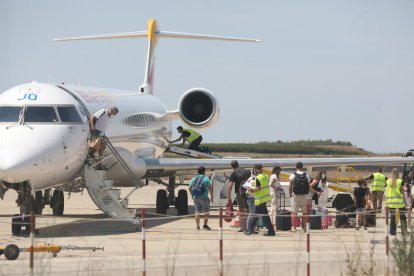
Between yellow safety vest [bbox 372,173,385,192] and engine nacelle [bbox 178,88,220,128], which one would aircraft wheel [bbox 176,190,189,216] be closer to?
engine nacelle [bbox 178,88,220,128]

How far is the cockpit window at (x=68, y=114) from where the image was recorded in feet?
68.7

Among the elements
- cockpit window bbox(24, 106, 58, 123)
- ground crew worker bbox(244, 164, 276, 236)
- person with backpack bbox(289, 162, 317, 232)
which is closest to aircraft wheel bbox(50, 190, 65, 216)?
cockpit window bbox(24, 106, 58, 123)

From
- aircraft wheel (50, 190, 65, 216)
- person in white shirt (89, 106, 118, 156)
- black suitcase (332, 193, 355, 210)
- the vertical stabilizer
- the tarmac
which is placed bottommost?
the tarmac

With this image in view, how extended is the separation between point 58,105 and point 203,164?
591 cm

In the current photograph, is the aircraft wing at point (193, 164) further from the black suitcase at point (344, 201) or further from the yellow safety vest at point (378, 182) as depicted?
the black suitcase at point (344, 201)

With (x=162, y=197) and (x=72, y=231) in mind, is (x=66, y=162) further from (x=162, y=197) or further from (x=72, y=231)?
(x=162, y=197)

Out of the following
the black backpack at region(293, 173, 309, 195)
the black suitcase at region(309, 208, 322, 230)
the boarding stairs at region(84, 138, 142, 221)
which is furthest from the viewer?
the black suitcase at region(309, 208, 322, 230)

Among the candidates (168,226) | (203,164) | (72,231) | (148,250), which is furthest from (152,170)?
(148,250)

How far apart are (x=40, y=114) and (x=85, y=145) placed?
49.9 inches

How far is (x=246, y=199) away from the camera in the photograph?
22547 mm

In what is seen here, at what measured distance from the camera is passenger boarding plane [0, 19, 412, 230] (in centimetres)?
1962

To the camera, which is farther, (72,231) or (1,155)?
(72,231)

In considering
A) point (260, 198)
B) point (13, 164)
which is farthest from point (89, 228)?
point (260, 198)

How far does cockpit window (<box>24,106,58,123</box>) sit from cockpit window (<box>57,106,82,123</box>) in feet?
0.60
